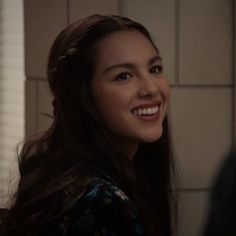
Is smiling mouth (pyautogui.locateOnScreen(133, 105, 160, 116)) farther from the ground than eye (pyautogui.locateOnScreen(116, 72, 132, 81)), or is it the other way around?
eye (pyautogui.locateOnScreen(116, 72, 132, 81))

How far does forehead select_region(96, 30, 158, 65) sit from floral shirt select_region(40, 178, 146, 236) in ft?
1.32

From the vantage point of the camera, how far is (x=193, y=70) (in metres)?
2.16

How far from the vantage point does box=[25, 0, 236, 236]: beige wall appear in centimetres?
212

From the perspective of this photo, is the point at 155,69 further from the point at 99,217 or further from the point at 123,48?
the point at 99,217

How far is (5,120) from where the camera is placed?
9.57 ft

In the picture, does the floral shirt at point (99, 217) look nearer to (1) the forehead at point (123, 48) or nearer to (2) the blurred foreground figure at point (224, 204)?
(1) the forehead at point (123, 48)

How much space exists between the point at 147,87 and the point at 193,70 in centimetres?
91

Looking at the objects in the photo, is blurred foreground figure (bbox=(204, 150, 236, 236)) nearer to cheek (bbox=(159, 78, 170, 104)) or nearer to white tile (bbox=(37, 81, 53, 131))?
cheek (bbox=(159, 78, 170, 104))

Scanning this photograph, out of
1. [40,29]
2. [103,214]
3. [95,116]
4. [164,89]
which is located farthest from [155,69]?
[40,29]

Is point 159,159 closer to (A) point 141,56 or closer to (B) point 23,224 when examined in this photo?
(A) point 141,56

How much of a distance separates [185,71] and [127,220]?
1.28 m

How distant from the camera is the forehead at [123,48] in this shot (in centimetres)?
128

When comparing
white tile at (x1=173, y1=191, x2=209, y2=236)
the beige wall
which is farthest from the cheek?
white tile at (x1=173, y1=191, x2=209, y2=236)

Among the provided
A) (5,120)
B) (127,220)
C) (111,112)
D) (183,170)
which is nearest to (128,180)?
(111,112)
